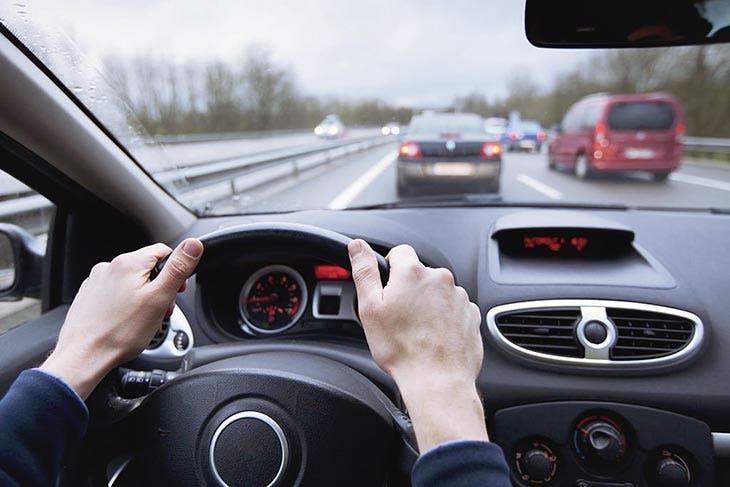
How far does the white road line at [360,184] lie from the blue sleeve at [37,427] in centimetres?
184

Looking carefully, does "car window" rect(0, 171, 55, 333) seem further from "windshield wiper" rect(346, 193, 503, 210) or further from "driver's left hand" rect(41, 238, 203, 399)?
"windshield wiper" rect(346, 193, 503, 210)

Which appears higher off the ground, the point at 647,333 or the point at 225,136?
the point at 225,136

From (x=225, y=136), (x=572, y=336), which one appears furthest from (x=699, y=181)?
(x=225, y=136)

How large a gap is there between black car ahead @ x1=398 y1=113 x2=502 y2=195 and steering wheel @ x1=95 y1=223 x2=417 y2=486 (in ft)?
8.09

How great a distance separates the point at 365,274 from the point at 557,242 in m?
1.69

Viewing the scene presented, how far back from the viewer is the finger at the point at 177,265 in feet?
4.32

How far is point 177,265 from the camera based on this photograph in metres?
1.32

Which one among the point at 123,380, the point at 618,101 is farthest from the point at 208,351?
the point at 618,101

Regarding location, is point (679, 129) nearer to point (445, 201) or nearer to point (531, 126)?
point (531, 126)

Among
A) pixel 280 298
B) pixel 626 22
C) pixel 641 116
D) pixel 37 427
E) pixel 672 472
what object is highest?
pixel 626 22

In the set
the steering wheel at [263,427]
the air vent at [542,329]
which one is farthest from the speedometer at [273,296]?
the air vent at [542,329]

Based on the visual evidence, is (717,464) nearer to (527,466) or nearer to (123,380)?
(527,466)

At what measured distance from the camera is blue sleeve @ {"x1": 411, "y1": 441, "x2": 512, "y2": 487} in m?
0.97

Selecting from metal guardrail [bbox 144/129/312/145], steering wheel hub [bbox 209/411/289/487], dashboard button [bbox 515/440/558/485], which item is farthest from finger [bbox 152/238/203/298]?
metal guardrail [bbox 144/129/312/145]
